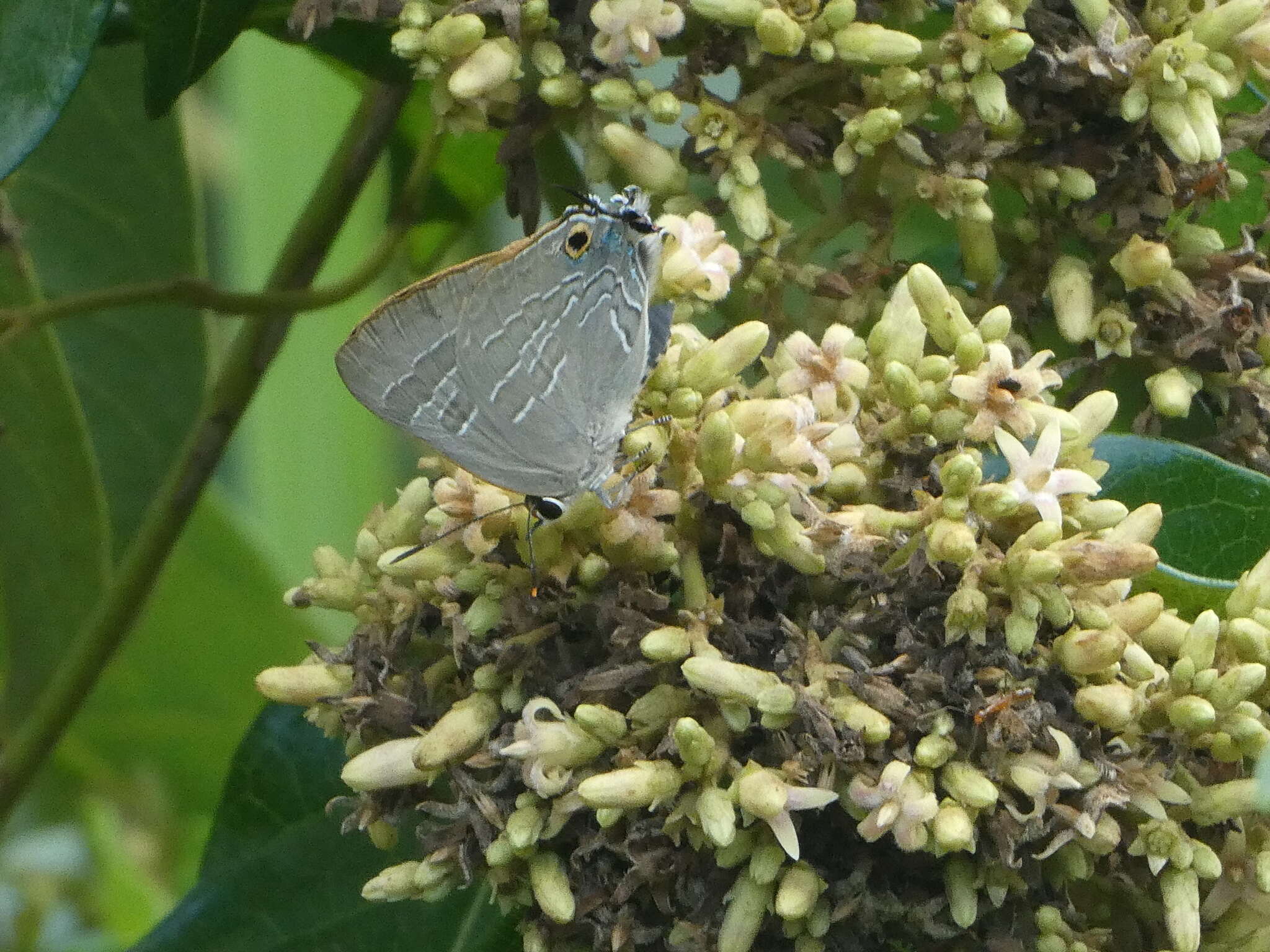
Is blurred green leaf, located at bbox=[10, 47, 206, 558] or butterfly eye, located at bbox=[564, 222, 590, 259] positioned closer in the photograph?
butterfly eye, located at bbox=[564, 222, 590, 259]

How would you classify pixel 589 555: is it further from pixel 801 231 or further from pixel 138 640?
pixel 138 640

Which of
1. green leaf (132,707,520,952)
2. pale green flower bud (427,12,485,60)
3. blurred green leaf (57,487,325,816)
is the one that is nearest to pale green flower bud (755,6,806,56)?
pale green flower bud (427,12,485,60)

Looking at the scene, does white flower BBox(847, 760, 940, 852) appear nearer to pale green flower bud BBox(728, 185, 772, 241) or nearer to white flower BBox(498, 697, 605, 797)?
white flower BBox(498, 697, 605, 797)

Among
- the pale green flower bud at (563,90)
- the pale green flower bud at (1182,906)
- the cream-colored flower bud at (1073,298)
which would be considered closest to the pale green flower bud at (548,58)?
the pale green flower bud at (563,90)

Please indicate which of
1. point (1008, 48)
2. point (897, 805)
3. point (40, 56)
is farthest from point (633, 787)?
point (40, 56)

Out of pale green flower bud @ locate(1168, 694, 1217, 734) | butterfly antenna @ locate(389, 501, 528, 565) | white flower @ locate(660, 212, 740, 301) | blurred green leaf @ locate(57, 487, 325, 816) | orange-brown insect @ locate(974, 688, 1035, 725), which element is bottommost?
blurred green leaf @ locate(57, 487, 325, 816)

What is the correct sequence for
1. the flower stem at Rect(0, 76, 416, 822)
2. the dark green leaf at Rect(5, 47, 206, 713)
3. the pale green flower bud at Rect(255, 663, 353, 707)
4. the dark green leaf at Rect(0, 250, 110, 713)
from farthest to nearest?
the dark green leaf at Rect(5, 47, 206, 713) → the dark green leaf at Rect(0, 250, 110, 713) → the flower stem at Rect(0, 76, 416, 822) → the pale green flower bud at Rect(255, 663, 353, 707)

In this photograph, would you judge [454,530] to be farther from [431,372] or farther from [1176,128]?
[1176,128]
